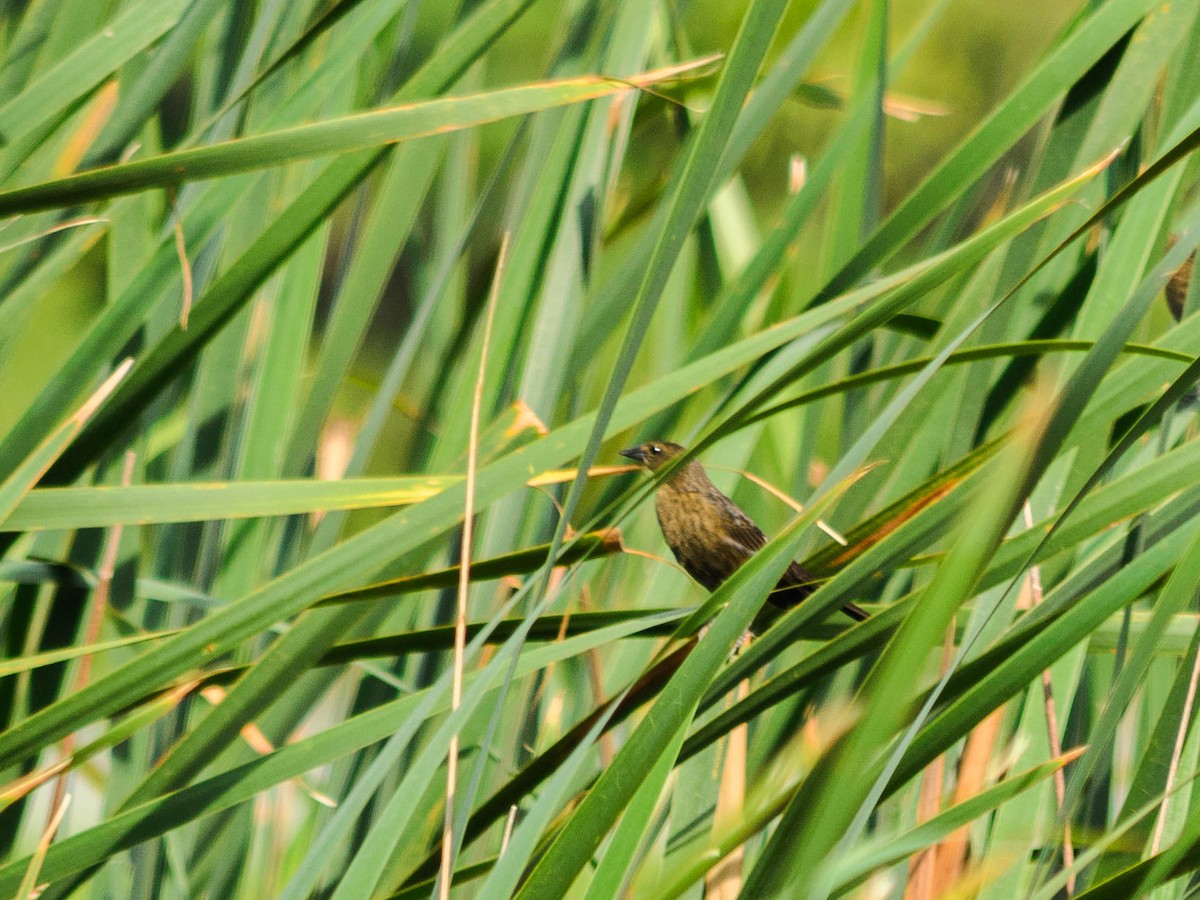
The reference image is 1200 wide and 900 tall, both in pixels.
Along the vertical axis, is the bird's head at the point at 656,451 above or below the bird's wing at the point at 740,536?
above

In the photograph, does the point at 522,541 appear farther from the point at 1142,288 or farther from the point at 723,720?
the point at 1142,288

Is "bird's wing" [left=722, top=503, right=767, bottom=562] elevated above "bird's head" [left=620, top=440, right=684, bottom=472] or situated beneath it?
situated beneath

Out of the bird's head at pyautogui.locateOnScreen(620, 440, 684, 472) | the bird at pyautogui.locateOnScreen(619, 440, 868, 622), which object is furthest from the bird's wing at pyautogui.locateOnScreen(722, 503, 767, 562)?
the bird's head at pyautogui.locateOnScreen(620, 440, 684, 472)

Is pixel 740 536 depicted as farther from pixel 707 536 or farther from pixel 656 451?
pixel 656 451

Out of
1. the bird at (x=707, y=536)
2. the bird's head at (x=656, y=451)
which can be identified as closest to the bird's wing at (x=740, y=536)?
the bird at (x=707, y=536)

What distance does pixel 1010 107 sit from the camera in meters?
0.82

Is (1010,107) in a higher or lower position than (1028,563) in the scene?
higher

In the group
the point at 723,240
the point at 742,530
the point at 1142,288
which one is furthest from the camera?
the point at 742,530

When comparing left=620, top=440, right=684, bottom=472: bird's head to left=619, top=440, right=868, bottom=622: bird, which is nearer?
left=620, top=440, right=684, bottom=472: bird's head

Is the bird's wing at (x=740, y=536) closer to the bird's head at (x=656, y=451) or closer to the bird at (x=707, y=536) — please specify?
the bird at (x=707, y=536)

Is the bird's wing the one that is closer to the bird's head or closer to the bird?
the bird

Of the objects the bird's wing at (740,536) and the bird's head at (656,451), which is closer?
the bird's head at (656,451)

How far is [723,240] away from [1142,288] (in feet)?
2.81

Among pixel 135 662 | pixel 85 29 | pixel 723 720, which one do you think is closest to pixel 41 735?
pixel 135 662
